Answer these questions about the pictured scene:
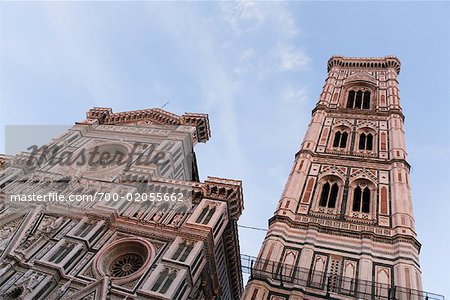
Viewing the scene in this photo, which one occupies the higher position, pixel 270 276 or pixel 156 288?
pixel 270 276

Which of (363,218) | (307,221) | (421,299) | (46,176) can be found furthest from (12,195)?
(421,299)

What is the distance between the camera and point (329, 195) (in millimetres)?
22016

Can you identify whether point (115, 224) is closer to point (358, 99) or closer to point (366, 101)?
point (358, 99)

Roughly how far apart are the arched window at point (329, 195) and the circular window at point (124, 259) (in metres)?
8.70

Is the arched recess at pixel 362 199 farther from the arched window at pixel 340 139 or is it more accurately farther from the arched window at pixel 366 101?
the arched window at pixel 366 101

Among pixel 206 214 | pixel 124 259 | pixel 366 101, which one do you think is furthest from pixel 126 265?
pixel 366 101

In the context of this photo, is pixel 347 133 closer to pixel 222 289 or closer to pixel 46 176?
pixel 222 289

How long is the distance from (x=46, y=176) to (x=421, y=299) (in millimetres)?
18064

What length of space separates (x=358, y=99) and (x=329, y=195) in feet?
41.2

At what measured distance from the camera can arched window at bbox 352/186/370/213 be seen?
2116 centimetres

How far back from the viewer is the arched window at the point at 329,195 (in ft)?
71.0

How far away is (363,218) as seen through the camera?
20250mm

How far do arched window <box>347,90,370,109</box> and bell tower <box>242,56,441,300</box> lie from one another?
77cm

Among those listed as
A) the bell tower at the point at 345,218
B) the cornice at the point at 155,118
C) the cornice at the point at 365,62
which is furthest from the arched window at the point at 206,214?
the cornice at the point at 365,62
